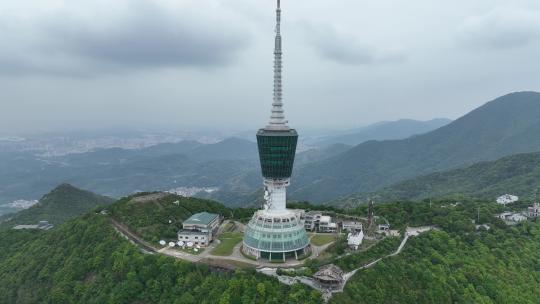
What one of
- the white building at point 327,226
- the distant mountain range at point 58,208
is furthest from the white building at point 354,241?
the distant mountain range at point 58,208

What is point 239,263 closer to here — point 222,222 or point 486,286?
point 222,222

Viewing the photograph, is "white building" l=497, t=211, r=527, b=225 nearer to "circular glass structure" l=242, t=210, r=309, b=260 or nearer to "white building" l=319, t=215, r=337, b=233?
"white building" l=319, t=215, r=337, b=233

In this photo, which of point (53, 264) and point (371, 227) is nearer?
point (53, 264)

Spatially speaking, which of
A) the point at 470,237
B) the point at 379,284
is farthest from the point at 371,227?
the point at 379,284

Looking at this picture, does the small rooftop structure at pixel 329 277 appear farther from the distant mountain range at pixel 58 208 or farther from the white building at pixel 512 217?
the distant mountain range at pixel 58 208

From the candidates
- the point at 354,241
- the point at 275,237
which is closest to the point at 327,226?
the point at 354,241

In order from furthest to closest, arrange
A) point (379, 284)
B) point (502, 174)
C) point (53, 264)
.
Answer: point (502, 174)
point (53, 264)
point (379, 284)

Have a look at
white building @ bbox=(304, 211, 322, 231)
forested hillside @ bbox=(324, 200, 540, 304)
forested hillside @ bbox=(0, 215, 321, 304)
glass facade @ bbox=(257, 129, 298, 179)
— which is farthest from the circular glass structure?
white building @ bbox=(304, 211, 322, 231)

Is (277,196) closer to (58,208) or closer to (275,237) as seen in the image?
(275,237)

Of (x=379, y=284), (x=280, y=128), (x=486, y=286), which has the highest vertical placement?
(x=280, y=128)
